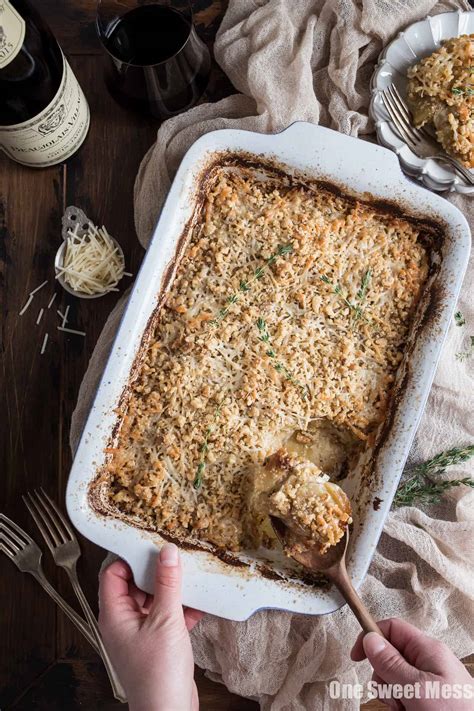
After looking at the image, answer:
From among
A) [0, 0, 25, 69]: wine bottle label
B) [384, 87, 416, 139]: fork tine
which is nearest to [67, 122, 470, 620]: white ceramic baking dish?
[384, 87, 416, 139]: fork tine

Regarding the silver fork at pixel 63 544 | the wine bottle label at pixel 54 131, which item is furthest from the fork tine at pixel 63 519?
the wine bottle label at pixel 54 131

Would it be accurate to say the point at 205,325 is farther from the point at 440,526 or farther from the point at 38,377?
the point at 440,526

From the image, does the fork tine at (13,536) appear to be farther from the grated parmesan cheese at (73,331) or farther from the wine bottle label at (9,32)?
the wine bottle label at (9,32)

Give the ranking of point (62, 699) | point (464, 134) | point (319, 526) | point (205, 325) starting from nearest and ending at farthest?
point (319, 526), point (205, 325), point (464, 134), point (62, 699)

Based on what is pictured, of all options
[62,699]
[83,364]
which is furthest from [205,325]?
[62,699]

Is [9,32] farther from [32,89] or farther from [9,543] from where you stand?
[9,543]

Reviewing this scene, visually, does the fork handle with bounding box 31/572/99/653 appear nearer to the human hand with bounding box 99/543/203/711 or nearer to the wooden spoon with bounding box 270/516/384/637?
the human hand with bounding box 99/543/203/711
